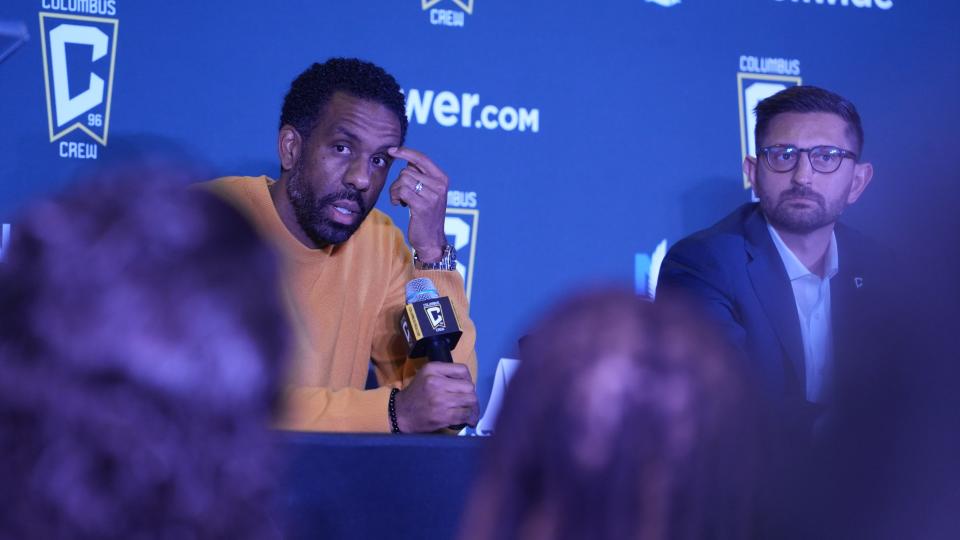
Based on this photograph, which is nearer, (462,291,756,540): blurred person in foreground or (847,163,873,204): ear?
(462,291,756,540): blurred person in foreground

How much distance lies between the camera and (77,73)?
2.90 meters

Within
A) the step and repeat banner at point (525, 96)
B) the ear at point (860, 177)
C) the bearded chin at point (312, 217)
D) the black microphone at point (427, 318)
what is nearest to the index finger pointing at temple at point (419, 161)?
the bearded chin at point (312, 217)

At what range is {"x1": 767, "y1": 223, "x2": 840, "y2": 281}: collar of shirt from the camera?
2.74m

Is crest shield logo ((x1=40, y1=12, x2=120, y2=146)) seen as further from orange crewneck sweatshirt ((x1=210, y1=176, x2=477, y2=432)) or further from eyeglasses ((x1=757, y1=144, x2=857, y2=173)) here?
eyeglasses ((x1=757, y1=144, x2=857, y2=173))

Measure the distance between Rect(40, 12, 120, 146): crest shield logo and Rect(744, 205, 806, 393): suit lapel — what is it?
1777mm

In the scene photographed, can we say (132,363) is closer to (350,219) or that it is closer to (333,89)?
(350,219)

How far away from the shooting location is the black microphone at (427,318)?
208cm

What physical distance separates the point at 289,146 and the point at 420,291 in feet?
2.79

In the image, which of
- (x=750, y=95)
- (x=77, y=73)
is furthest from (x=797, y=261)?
(x=77, y=73)

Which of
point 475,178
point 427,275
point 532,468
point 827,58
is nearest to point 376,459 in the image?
point 532,468

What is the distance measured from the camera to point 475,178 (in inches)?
124

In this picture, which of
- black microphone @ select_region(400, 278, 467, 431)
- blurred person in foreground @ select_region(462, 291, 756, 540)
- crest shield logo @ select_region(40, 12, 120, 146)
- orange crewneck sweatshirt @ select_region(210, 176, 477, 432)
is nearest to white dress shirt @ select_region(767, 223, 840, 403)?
orange crewneck sweatshirt @ select_region(210, 176, 477, 432)

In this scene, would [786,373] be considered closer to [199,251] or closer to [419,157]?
[419,157]

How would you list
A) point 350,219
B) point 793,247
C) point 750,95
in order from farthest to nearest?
point 750,95 < point 793,247 < point 350,219
